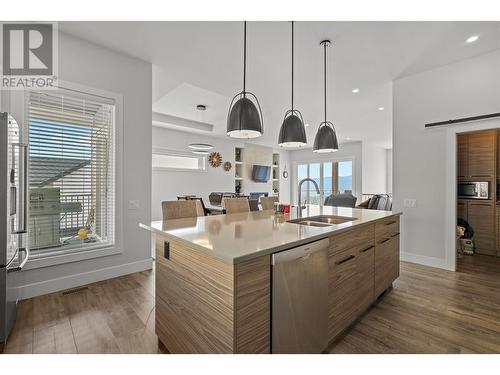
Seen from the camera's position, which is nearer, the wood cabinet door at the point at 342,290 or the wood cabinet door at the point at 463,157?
the wood cabinet door at the point at 342,290

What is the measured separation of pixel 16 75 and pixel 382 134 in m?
8.31

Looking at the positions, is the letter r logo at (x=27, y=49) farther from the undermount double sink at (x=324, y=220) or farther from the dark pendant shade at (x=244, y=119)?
the undermount double sink at (x=324, y=220)

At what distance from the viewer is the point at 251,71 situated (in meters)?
3.55

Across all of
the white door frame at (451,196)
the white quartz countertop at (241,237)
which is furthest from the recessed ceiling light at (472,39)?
the white quartz countertop at (241,237)

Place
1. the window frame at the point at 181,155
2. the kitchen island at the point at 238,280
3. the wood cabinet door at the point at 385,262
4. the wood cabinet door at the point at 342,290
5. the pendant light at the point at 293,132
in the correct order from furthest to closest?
the window frame at the point at 181,155 → the pendant light at the point at 293,132 → the wood cabinet door at the point at 385,262 → the wood cabinet door at the point at 342,290 → the kitchen island at the point at 238,280

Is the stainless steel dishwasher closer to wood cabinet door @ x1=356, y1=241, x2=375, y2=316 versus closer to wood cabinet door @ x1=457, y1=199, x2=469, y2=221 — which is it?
wood cabinet door @ x1=356, y1=241, x2=375, y2=316

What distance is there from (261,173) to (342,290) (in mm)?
7569

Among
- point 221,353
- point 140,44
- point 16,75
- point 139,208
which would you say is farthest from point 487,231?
point 16,75

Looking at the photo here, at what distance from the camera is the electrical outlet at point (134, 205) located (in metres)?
3.20

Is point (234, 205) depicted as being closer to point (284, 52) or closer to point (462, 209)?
point (284, 52)

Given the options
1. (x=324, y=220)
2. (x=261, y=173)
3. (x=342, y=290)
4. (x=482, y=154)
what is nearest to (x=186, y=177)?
(x=261, y=173)

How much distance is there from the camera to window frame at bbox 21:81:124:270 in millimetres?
2607

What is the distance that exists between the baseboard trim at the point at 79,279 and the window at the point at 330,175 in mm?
7090
